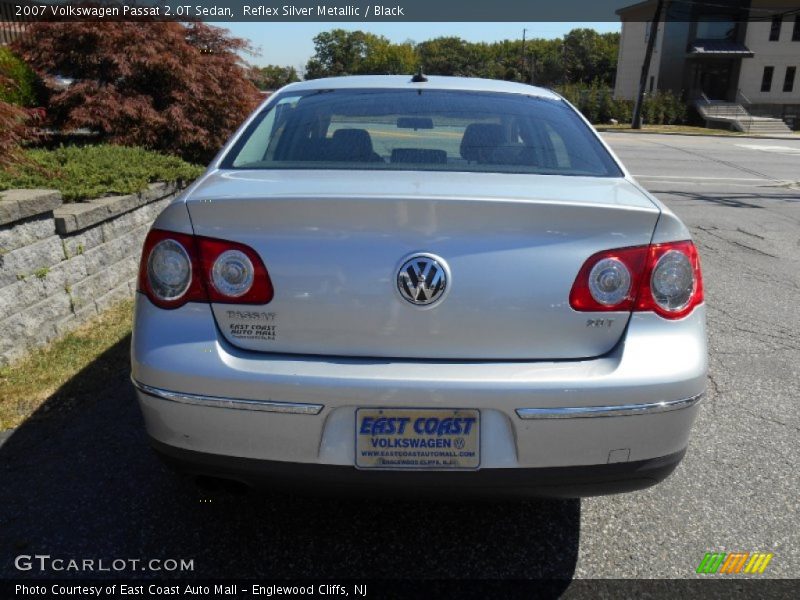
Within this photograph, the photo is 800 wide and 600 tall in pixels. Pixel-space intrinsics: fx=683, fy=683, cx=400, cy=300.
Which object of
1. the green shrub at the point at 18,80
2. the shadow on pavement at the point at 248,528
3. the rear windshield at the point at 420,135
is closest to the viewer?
the shadow on pavement at the point at 248,528

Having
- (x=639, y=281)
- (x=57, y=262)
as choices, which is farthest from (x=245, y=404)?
(x=57, y=262)

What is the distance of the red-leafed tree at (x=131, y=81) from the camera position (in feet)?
21.7

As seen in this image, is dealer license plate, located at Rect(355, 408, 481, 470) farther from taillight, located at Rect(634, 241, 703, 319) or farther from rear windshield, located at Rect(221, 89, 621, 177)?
rear windshield, located at Rect(221, 89, 621, 177)

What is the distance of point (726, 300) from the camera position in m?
Result: 5.48

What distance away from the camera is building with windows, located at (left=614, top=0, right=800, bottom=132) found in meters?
45.5

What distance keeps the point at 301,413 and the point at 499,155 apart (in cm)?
137

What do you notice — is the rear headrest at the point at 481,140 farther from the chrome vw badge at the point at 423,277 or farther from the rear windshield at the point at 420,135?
the chrome vw badge at the point at 423,277

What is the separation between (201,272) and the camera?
2059 millimetres

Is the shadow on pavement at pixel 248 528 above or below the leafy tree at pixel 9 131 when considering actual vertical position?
below

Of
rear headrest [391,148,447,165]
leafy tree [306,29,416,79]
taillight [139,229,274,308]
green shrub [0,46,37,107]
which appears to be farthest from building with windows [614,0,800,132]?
leafy tree [306,29,416,79]

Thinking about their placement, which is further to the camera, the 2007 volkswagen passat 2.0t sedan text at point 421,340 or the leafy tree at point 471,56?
the leafy tree at point 471,56

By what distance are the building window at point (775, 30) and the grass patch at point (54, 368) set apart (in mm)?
52265

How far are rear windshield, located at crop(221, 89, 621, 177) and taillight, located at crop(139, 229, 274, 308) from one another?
62 cm

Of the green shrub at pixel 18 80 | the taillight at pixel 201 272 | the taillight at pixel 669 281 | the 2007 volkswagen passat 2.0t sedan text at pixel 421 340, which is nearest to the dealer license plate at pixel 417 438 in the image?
the 2007 volkswagen passat 2.0t sedan text at pixel 421 340
